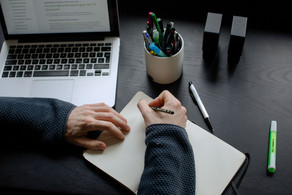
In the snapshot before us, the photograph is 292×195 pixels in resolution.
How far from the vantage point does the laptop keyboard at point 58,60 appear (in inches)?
36.8

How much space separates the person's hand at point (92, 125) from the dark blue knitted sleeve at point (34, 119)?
0.02 metres

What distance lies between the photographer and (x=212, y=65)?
0.97 metres

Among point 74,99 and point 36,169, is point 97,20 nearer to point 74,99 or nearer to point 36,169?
point 74,99

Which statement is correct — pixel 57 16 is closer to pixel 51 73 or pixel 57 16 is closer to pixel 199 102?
pixel 51 73

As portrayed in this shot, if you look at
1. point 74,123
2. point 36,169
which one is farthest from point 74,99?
point 36,169

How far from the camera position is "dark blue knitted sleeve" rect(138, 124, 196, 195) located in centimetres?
69

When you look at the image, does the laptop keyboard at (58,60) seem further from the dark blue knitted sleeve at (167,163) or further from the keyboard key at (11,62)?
the dark blue knitted sleeve at (167,163)

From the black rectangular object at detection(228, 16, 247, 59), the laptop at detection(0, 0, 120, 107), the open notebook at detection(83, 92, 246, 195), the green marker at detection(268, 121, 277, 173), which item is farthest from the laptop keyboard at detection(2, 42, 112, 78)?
the green marker at detection(268, 121, 277, 173)

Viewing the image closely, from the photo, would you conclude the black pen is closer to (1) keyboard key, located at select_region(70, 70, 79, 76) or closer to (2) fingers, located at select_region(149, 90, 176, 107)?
(2) fingers, located at select_region(149, 90, 176, 107)

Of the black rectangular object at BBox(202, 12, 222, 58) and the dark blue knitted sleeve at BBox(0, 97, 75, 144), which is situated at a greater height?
the black rectangular object at BBox(202, 12, 222, 58)

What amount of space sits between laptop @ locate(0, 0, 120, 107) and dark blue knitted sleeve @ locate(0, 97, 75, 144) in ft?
0.25

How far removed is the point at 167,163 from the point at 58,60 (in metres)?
0.48

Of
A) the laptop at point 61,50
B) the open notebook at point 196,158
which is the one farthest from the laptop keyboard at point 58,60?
the open notebook at point 196,158

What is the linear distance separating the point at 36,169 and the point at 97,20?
18.1 inches
